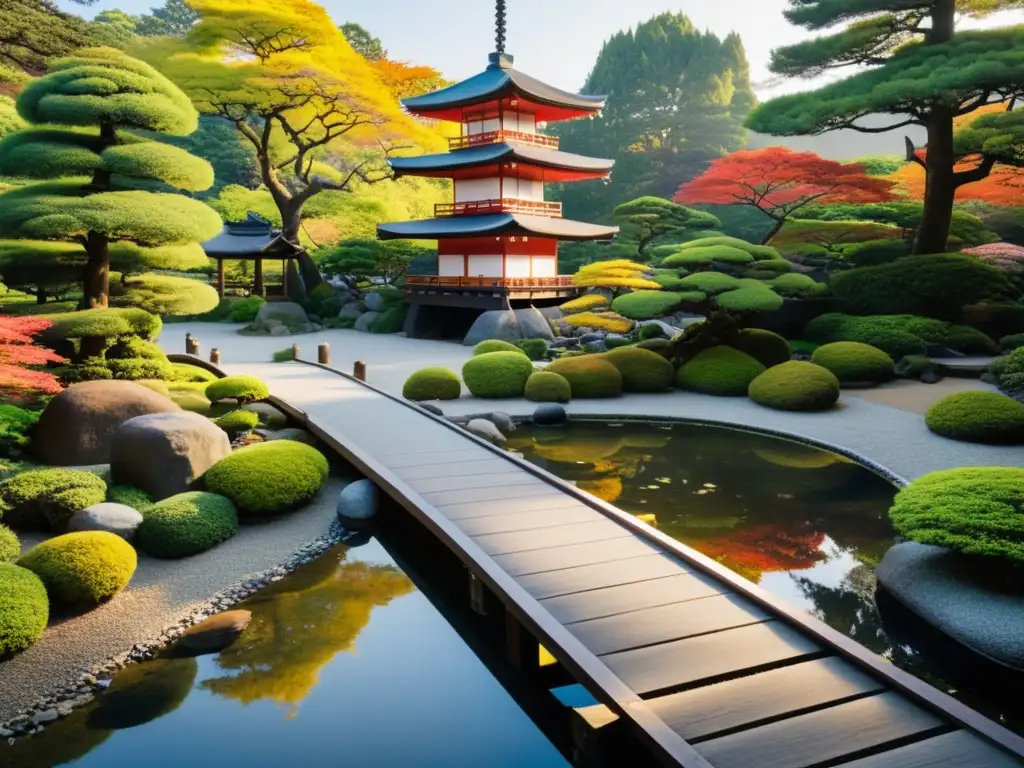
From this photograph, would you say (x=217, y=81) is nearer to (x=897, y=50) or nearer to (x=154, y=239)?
(x=154, y=239)

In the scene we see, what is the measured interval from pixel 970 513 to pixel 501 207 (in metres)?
20.0

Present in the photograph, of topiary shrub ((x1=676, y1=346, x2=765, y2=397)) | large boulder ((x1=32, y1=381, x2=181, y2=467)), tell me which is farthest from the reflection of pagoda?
large boulder ((x1=32, y1=381, x2=181, y2=467))

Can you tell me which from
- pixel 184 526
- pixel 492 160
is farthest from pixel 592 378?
pixel 492 160

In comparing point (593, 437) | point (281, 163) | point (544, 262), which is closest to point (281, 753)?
point (593, 437)

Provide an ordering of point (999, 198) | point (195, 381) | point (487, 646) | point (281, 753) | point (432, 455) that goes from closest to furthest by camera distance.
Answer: point (281, 753) < point (487, 646) < point (432, 455) < point (195, 381) < point (999, 198)

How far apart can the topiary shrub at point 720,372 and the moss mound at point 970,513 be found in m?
8.44

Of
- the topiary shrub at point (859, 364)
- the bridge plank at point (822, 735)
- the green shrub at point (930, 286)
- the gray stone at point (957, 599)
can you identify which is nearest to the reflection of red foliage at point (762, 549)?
the gray stone at point (957, 599)

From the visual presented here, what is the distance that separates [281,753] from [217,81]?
2538cm

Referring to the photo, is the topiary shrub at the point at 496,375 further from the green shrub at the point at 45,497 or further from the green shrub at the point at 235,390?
the green shrub at the point at 45,497

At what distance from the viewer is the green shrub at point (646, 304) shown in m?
14.2

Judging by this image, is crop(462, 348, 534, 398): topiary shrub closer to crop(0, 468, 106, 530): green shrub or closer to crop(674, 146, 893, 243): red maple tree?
crop(0, 468, 106, 530): green shrub

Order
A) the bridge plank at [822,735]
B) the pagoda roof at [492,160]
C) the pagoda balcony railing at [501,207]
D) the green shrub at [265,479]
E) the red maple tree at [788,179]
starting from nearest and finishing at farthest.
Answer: the bridge plank at [822,735] → the green shrub at [265,479] → the red maple tree at [788,179] → the pagoda roof at [492,160] → the pagoda balcony railing at [501,207]

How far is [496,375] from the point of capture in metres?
14.3

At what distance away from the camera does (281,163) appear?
106 feet
